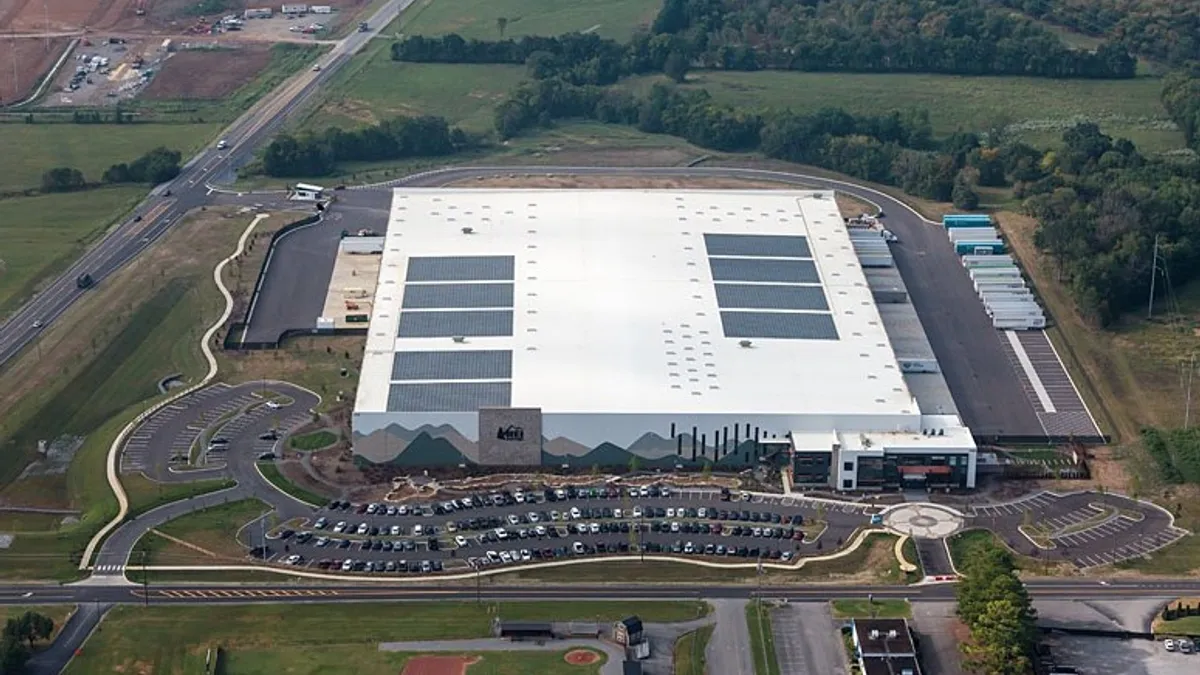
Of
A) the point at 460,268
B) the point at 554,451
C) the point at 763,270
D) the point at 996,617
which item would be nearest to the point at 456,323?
the point at 460,268

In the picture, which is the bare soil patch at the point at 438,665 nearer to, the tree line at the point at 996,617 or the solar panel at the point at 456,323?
the tree line at the point at 996,617

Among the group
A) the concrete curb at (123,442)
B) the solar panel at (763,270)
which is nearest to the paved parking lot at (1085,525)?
the solar panel at (763,270)

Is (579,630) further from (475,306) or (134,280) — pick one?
(134,280)

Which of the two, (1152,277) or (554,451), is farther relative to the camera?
(1152,277)

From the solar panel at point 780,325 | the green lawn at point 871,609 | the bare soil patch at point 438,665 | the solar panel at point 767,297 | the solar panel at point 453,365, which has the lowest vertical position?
the bare soil patch at point 438,665

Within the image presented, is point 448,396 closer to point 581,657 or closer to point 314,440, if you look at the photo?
point 314,440
